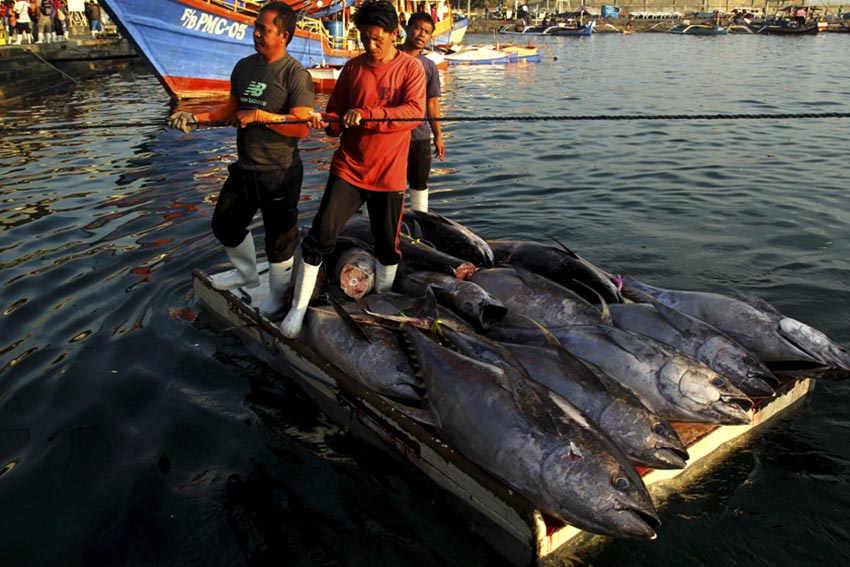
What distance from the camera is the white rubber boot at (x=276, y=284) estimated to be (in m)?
5.21

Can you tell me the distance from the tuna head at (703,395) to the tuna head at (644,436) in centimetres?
27

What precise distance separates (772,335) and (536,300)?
1561mm

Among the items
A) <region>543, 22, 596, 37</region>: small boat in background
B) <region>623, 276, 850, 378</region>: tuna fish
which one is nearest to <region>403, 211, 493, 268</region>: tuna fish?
<region>623, 276, 850, 378</region>: tuna fish

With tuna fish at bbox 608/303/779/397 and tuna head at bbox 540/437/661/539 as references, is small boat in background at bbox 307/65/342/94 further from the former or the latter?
tuna head at bbox 540/437/661/539

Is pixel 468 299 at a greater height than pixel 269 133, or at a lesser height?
lesser

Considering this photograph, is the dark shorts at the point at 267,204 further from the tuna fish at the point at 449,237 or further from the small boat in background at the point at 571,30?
the small boat in background at the point at 571,30

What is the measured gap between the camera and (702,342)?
3.98m

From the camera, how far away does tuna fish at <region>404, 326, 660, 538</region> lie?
9.41 feet

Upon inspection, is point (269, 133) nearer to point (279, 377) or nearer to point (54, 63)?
point (279, 377)

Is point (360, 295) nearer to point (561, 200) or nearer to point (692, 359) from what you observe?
point (692, 359)

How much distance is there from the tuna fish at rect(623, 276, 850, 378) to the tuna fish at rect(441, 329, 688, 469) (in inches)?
48.4

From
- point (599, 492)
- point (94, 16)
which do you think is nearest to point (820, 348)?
point (599, 492)

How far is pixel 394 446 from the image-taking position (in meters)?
3.88

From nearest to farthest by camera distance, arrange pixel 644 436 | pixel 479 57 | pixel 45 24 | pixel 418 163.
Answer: pixel 644 436 < pixel 418 163 < pixel 45 24 < pixel 479 57
